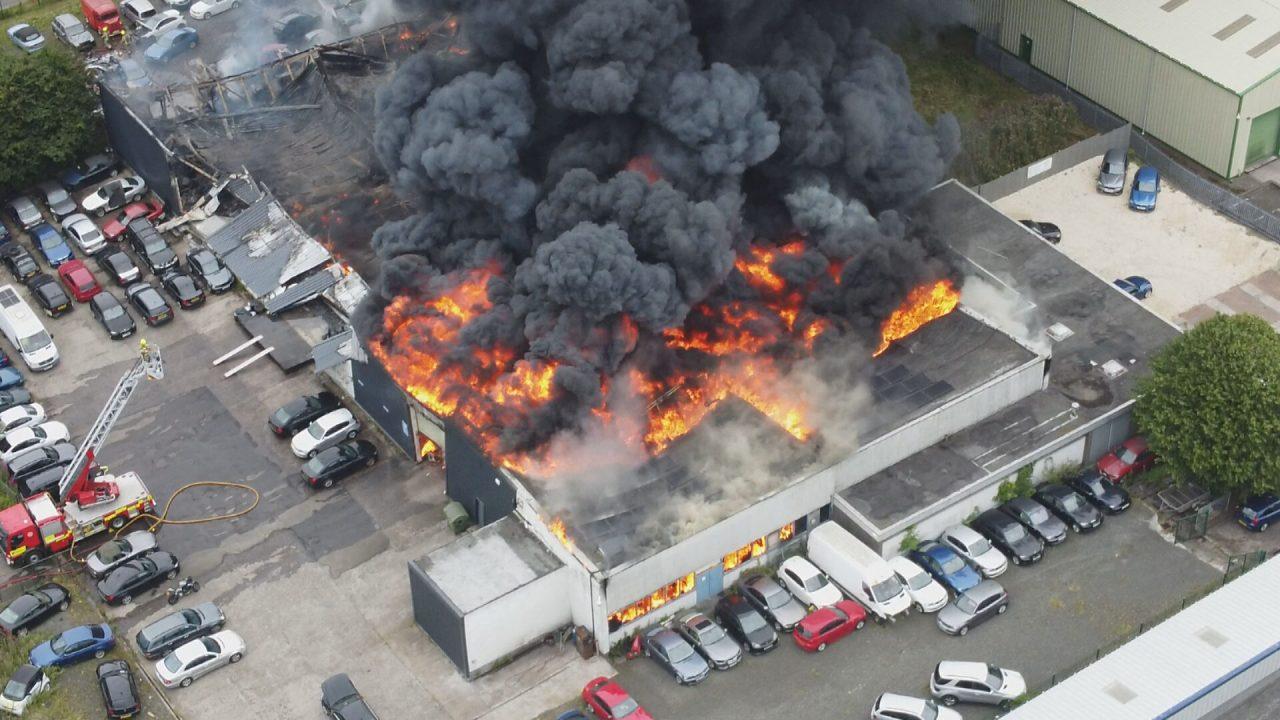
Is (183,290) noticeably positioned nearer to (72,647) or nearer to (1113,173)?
(72,647)

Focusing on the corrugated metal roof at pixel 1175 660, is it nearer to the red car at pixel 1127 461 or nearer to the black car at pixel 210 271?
the red car at pixel 1127 461

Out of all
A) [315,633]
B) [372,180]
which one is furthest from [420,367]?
[372,180]

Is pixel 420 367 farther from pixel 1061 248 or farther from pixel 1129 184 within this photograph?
pixel 1129 184

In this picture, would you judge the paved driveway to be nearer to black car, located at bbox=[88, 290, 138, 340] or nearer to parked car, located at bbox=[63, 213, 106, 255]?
black car, located at bbox=[88, 290, 138, 340]

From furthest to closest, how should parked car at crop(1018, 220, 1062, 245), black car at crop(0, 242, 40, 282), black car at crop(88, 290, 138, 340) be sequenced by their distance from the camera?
1. black car at crop(0, 242, 40, 282)
2. parked car at crop(1018, 220, 1062, 245)
3. black car at crop(88, 290, 138, 340)

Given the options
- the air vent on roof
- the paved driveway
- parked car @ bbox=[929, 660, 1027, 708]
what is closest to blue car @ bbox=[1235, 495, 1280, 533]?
the paved driveway

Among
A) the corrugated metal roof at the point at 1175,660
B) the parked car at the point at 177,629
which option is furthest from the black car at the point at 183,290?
the corrugated metal roof at the point at 1175,660

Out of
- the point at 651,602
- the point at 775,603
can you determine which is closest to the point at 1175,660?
the point at 775,603
